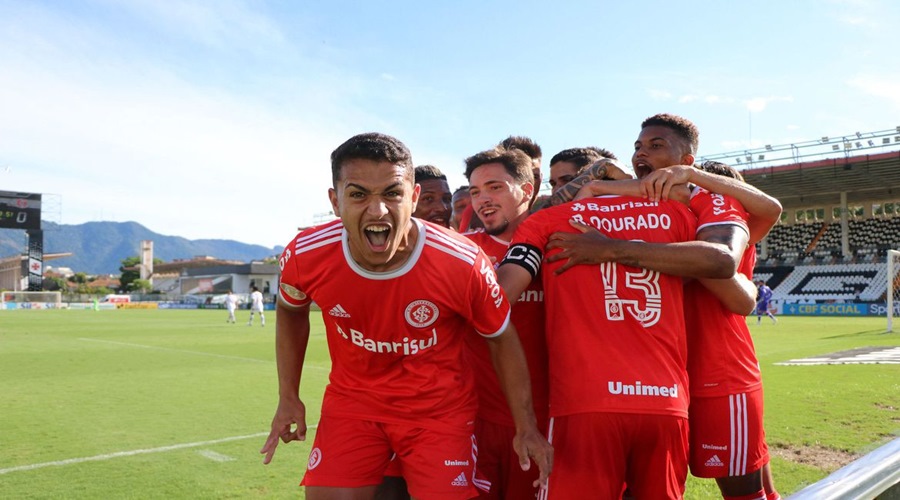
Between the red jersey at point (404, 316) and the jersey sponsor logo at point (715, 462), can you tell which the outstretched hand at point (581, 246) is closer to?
the red jersey at point (404, 316)

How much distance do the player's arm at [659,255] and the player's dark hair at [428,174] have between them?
222cm

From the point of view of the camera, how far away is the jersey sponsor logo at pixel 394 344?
106 inches

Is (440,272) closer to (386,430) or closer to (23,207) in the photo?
(386,430)

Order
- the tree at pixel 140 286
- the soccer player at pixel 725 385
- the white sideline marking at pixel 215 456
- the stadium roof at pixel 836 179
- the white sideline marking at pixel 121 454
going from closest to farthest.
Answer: the soccer player at pixel 725 385, the white sideline marking at pixel 121 454, the white sideline marking at pixel 215 456, the stadium roof at pixel 836 179, the tree at pixel 140 286

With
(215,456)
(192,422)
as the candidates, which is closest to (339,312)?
(215,456)

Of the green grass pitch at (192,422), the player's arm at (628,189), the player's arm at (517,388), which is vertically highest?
the player's arm at (628,189)

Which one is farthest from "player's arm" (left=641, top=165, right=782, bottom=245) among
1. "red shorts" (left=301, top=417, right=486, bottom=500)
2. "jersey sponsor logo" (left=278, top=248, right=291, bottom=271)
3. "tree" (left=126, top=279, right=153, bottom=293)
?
"tree" (left=126, top=279, right=153, bottom=293)

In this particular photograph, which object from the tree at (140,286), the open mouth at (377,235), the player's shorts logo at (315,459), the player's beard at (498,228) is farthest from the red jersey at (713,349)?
A: the tree at (140,286)

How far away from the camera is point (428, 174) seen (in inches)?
184

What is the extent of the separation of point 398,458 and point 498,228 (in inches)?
48.2

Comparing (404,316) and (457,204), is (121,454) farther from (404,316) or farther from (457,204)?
(404,316)

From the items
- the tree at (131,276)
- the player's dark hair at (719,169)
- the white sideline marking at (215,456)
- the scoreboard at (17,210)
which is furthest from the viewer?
the tree at (131,276)

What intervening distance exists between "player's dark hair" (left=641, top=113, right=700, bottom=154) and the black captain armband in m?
0.92

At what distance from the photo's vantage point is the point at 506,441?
2.97 m
